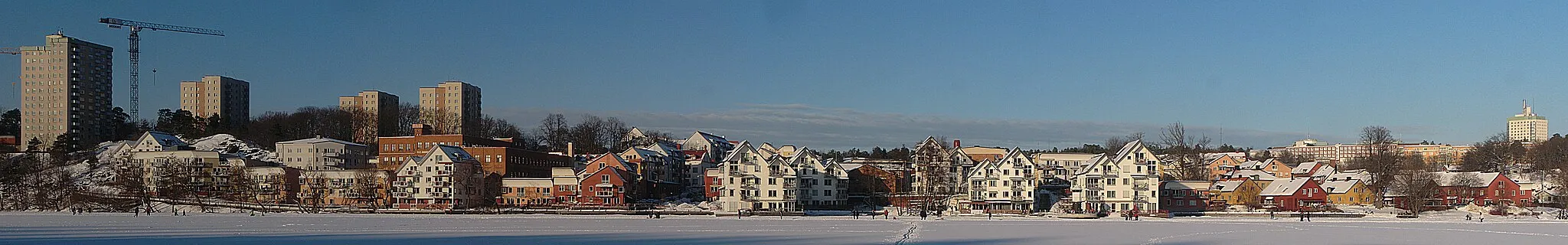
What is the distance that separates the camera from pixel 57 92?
10894cm

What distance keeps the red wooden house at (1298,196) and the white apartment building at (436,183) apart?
4258cm

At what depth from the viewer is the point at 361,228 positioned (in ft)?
148

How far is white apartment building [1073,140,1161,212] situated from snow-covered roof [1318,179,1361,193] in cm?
1388

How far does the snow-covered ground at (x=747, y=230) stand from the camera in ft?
125

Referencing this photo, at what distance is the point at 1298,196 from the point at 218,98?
330 ft

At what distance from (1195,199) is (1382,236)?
31.1 m

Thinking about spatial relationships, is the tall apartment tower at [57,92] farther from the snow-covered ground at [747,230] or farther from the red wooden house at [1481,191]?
the red wooden house at [1481,191]

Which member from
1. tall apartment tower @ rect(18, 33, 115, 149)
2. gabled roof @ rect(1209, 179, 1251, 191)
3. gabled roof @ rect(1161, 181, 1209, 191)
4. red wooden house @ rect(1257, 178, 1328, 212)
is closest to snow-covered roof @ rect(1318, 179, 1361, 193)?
red wooden house @ rect(1257, 178, 1328, 212)

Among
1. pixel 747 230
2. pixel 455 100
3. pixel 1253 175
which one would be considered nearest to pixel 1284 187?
pixel 1253 175

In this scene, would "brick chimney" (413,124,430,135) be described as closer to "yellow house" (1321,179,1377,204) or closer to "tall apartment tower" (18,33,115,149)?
"tall apartment tower" (18,33,115,149)

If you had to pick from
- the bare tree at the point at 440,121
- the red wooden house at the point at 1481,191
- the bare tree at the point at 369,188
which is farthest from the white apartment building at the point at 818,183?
the bare tree at the point at 440,121

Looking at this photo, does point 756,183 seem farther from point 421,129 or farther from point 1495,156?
point 1495,156

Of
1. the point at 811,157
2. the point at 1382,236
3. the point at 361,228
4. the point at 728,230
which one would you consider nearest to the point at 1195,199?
the point at 811,157

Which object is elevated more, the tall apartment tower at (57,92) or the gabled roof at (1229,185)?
the tall apartment tower at (57,92)
